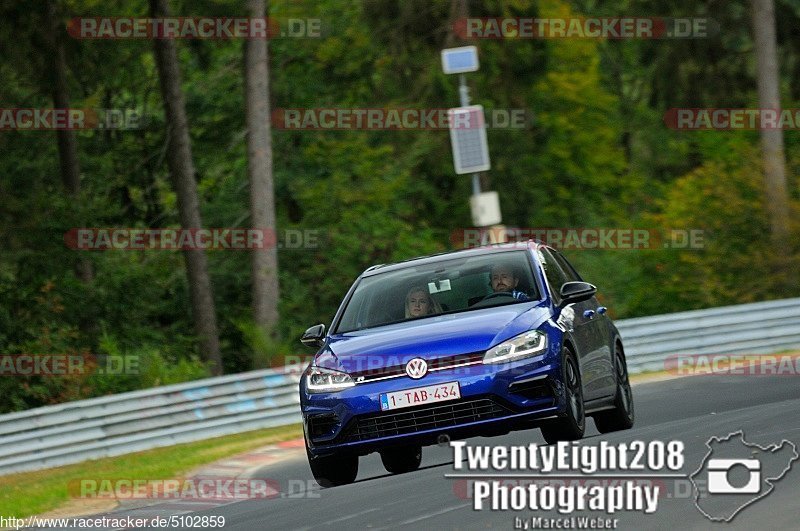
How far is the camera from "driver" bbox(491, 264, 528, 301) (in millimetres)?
12367

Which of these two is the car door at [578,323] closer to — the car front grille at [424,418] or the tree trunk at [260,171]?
the car front grille at [424,418]

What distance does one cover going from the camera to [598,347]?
13.1 m

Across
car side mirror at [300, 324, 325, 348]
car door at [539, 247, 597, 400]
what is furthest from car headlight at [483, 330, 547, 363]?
car side mirror at [300, 324, 325, 348]

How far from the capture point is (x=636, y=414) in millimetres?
16656

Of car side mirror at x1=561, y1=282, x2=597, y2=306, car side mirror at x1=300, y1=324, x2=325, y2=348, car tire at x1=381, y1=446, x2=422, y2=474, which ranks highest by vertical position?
car side mirror at x1=561, y1=282, x2=597, y2=306

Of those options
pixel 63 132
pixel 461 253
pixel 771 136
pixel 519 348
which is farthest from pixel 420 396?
pixel 63 132

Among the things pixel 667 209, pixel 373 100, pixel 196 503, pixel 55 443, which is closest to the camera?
pixel 196 503

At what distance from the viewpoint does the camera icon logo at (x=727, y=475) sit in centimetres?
964

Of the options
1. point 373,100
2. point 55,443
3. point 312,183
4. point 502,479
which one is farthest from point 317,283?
point 502,479

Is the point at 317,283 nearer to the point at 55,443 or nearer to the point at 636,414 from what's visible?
the point at 55,443

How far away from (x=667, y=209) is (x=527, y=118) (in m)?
9.20

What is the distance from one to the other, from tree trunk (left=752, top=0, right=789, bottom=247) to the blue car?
18.9 m

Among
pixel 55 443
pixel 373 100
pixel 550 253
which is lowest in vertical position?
pixel 55 443

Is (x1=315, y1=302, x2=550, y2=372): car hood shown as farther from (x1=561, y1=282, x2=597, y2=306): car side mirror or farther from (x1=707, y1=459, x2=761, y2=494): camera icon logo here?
(x1=707, y1=459, x2=761, y2=494): camera icon logo
